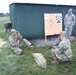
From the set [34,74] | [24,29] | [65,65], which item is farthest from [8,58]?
[24,29]

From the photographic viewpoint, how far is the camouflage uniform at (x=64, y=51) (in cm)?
605

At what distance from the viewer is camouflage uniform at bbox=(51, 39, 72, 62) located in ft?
19.9

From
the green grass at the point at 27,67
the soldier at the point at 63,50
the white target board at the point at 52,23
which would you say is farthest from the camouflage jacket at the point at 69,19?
the soldier at the point at 63,50

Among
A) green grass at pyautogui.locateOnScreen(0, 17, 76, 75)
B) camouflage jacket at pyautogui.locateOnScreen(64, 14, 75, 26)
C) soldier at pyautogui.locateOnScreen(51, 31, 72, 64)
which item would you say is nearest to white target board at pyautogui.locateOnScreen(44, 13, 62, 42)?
camouflage jacket at pyautogui.locateOnScreen(64, 14, 75, 26)

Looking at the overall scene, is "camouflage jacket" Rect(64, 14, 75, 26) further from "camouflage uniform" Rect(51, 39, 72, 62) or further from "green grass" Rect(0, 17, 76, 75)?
"camouflage uniform" Rect(51, 39, 72, 62)

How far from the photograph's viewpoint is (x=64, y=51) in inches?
242

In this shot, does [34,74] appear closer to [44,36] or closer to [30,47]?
[30,47]

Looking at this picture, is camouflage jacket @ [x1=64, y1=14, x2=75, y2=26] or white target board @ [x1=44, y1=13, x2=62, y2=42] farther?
white target board @ [x1=44, y1=13, x2=62, y2=42]

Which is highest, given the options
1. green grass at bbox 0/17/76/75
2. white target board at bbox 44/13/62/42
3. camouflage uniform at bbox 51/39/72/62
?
white target board at bbox 44/13/62/42

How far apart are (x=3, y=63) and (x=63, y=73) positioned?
202 cm

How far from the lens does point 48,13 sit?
1000cm

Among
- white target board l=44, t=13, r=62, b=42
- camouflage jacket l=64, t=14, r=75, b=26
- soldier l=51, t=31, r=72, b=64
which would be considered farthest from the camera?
white target board l=44, t=13, r=62, b=42

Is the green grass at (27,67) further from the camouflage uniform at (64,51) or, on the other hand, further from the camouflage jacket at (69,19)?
the camouflage jacket at (69,19)

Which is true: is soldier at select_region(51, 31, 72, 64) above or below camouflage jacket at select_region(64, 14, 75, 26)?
below
